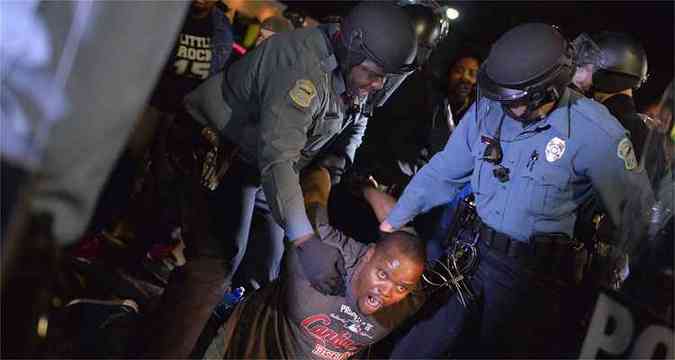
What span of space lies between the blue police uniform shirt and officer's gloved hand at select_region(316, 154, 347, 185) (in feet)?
2.17

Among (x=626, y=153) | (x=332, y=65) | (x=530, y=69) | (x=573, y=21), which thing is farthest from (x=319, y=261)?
(x=573, y=21)

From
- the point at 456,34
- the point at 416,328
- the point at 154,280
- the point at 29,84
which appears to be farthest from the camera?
the point at 456,34

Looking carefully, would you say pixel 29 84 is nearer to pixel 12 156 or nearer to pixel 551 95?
pixel 12 156

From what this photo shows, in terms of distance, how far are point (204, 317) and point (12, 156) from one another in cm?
127

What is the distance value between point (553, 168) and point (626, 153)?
25 centimetres

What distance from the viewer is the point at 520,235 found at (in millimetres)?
2258

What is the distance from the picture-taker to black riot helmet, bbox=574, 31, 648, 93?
2787 millimetres

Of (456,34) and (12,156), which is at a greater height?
(12,156)

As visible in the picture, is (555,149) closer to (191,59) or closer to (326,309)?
(326,309)

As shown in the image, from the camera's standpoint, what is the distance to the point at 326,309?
2.12 meters

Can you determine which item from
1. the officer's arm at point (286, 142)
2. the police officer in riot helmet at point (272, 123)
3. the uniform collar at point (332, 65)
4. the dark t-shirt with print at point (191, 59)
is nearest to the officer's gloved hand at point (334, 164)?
the police officer in riot helmet at point (272, 123)

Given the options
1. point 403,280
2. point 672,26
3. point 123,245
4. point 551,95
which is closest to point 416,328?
point 403,280

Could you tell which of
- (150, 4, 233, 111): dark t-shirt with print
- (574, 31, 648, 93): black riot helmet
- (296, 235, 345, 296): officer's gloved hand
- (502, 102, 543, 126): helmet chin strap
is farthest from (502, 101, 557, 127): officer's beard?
(150, 4, 233, 111): dark t-shirt with print

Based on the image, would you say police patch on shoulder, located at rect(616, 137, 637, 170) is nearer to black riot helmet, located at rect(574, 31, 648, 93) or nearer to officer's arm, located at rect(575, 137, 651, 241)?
officer's arm, located at rect(575, 137, 651, 241)
